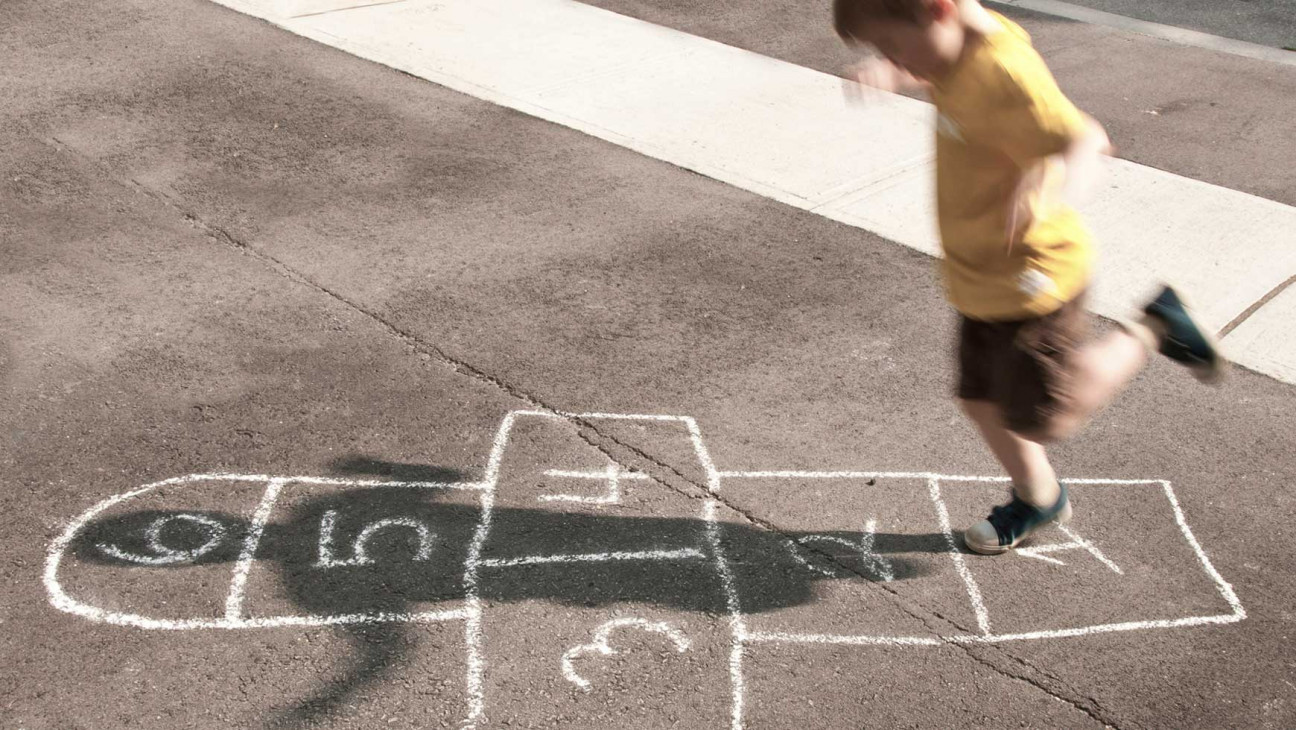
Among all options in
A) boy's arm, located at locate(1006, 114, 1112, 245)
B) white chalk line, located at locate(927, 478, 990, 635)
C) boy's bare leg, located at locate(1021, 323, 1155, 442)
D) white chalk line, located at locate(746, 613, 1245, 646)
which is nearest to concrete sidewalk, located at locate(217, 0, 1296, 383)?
white chalk line, located at locate(927, 478, 990, 635)

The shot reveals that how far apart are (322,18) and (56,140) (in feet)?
8.68

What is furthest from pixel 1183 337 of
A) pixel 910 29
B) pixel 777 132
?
pixel 777 132

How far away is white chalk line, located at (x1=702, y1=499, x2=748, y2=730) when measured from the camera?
3404 mm

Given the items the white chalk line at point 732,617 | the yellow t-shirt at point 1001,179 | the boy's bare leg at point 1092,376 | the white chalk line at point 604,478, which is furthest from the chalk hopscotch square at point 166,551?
the boy's bare leg at point 1092,376

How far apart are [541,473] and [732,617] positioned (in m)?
0.95

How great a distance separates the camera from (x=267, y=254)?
5871 mm

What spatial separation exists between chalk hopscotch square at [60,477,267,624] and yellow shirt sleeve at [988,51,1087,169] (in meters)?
2.54

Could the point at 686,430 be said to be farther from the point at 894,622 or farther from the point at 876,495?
the point at 894,622

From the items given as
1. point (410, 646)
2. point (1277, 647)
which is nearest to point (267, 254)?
point (410, 646)

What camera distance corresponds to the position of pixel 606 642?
361cm

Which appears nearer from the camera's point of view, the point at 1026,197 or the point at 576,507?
the point at 1026,197

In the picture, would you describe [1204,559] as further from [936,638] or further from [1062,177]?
[1062,177]

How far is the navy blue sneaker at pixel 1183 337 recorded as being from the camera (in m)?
3.72

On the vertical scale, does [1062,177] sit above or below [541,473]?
above
